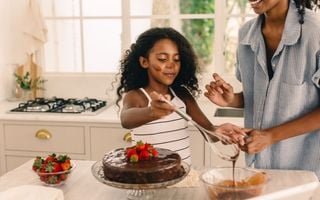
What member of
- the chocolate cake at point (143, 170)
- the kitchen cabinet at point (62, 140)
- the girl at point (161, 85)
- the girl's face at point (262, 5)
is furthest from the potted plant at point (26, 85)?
the girl's face at point (262, 5)

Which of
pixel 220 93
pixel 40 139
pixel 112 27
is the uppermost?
pixel 112 27

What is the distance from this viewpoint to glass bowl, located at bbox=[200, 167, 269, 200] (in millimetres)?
1202

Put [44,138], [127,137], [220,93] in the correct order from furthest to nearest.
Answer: [44,138], [127,137], [220,93]

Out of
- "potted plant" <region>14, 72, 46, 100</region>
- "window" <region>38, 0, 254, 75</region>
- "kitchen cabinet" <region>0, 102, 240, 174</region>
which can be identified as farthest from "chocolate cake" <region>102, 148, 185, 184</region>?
"potted plant" <region>14, 72, 46, 100</region>

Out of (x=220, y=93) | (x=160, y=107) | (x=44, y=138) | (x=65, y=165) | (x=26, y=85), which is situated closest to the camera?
(x=160, y=107)

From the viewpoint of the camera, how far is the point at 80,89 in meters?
3.10

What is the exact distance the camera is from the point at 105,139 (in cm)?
255

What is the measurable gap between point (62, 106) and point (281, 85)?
1.57m

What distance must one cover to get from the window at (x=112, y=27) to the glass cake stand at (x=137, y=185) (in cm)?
169

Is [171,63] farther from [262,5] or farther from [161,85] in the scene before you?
[262,5]

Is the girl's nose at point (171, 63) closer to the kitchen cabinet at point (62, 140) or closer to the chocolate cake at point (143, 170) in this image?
the chocolate cake at point (143, 170)

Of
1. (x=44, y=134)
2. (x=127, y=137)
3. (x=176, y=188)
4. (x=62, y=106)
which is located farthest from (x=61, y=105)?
(x=176, y=188)

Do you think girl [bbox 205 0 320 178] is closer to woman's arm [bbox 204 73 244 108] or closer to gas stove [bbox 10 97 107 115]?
woman's arm [bbox 204 73 244 108]

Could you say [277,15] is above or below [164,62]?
above
